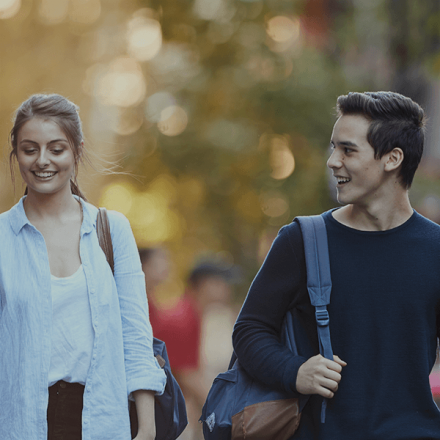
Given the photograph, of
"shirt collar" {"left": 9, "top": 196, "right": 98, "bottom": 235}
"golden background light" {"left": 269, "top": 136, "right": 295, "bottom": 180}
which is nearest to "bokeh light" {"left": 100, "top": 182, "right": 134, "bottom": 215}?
"golden background light" {"left": 269, "top": 136, "right": 295, "bottom": 180}

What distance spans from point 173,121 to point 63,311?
177 inches

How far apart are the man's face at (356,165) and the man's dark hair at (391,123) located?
32 millimetres

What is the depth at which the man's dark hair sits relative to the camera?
8.89 ft

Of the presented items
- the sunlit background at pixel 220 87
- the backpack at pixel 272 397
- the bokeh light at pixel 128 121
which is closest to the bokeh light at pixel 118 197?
the sunlit background at pixel 220 87

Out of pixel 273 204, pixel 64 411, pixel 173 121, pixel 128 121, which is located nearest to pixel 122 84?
pixel 128 121

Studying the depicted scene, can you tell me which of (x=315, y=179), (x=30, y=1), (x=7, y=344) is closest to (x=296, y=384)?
(x=7, y=344)

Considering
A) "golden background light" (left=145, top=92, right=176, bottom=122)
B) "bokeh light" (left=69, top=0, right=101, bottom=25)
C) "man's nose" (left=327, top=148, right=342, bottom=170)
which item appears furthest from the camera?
"bokeh light" (left=69, top=0, right=101, bottom=25)

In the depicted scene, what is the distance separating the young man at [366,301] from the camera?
2.54 meters

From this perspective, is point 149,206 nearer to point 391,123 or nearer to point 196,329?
point 196,329

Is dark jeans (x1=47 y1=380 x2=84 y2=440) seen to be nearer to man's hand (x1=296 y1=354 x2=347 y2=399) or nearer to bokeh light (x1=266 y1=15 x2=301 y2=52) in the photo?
man's hand (x1=296 y1=354 x2=347 y2=399)

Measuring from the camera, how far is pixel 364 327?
2.58 m

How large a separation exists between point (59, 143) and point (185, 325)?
4.08 m

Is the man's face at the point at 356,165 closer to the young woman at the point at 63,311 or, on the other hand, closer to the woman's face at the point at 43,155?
the young woman at the point at 63,311

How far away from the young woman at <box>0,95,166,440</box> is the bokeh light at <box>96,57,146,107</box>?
4.43 m
